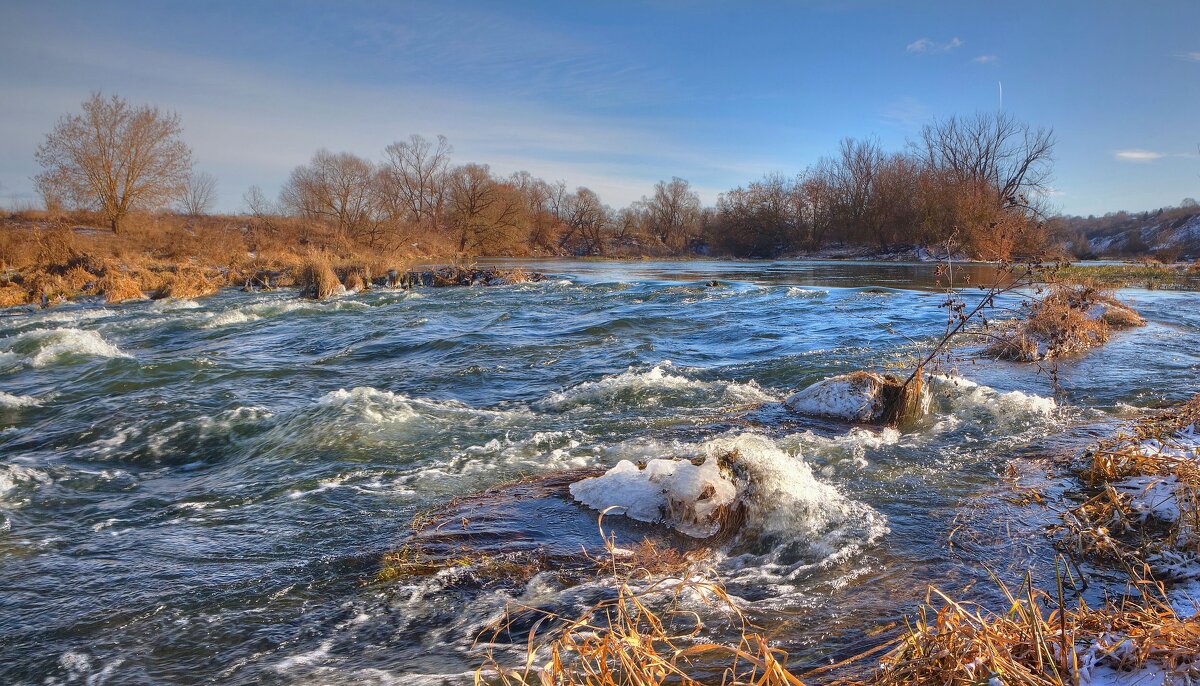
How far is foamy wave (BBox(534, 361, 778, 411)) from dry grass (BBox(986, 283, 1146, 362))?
13.6 ft

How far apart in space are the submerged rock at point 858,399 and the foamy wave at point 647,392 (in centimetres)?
71

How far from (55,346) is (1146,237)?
66982mm

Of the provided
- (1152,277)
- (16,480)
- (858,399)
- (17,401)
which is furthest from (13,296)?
(1152,277)

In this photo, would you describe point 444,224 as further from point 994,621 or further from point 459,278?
point 994,621

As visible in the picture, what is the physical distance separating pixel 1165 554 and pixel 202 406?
27.8ft

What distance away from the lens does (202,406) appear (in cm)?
728

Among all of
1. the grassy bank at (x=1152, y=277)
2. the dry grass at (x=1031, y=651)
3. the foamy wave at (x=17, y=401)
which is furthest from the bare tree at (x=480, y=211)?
the dry grass at (x=1031, y=651)

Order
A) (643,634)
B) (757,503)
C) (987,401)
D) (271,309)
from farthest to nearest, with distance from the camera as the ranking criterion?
1. (271,309)
2. (987,401)
3. (757,503)
4. (643,634)

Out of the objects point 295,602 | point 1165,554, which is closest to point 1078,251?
point 1165,554

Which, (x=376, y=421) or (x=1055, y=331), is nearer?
(x=376, y=421)

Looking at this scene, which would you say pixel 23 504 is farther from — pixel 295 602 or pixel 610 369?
pixel 610 369

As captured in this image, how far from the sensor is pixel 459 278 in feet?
83.2

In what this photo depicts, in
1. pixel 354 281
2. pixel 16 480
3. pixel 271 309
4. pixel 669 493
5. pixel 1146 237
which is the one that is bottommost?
pixel 16 480

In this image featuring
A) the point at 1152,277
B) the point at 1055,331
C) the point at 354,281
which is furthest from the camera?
the point at 1152,277
